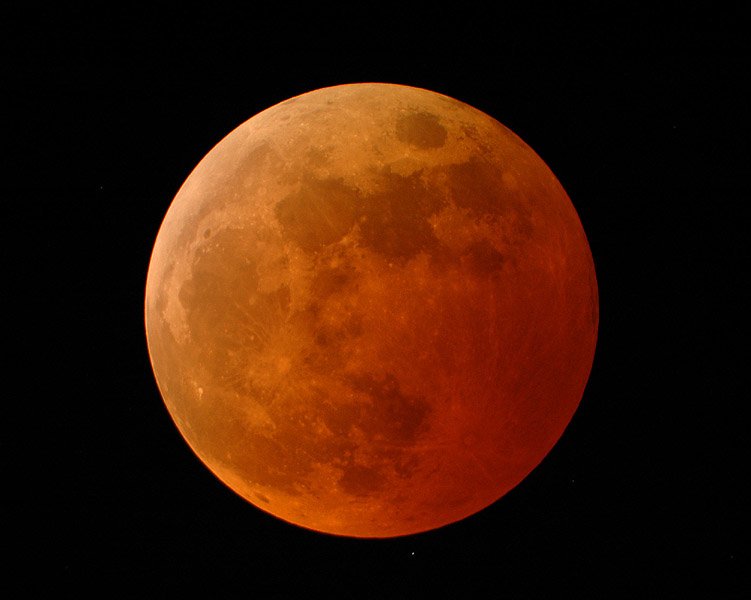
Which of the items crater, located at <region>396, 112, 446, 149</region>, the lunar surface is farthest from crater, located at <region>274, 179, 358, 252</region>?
crater, located at <region>396, 112, 446, 149</region>

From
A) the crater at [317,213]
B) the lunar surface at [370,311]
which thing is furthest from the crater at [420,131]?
the crater at [317,213]

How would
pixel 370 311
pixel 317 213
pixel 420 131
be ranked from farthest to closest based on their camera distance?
pixel 420 131 < pixel 317 213 < pixel 370 311

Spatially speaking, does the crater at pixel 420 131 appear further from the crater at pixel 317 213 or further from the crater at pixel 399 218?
the crater at pixel 317 213

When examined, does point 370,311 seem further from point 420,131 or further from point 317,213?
point 420,131

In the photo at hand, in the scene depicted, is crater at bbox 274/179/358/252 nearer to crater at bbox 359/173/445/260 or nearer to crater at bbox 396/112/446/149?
crater at bbox 359/173/445/260

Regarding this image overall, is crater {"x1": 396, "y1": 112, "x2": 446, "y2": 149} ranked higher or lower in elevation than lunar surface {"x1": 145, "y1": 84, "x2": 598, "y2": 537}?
higher

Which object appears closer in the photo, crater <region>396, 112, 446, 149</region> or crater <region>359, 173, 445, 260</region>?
crater <region>359, 173, 445, 260</region>

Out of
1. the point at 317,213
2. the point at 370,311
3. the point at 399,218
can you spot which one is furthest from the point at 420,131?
the point at 370,311

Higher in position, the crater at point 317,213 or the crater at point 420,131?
the crater at point 420,131

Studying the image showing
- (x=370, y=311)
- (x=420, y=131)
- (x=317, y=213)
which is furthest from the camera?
(x=420, y=131)
